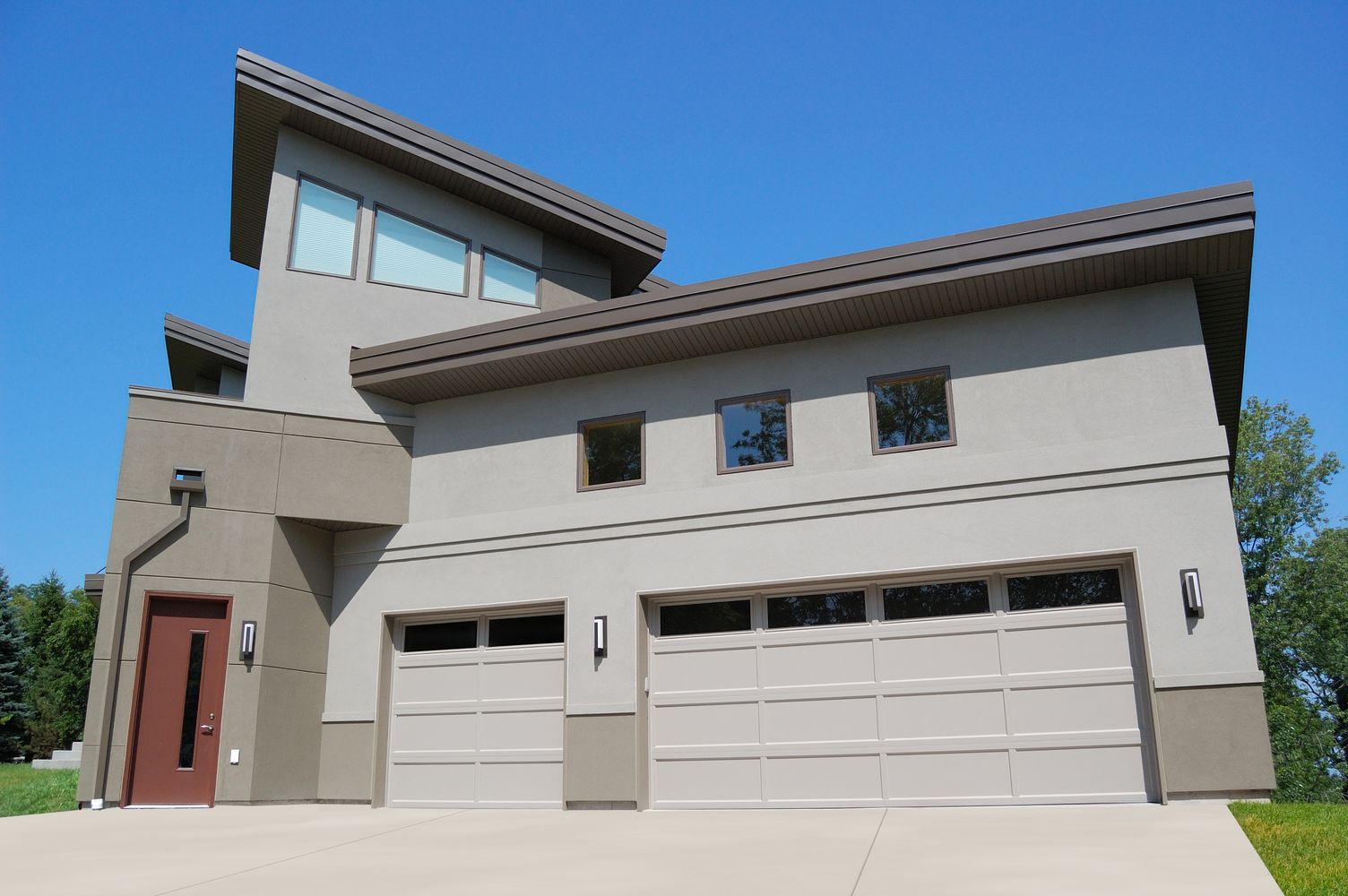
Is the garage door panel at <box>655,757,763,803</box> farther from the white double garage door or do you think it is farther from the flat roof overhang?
the flat roof overhang

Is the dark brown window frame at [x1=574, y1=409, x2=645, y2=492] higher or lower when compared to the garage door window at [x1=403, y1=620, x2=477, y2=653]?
higher

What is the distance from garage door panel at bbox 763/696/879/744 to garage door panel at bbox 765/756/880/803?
229mm

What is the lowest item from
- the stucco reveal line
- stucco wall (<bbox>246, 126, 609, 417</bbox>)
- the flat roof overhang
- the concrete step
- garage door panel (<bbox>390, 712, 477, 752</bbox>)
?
the concrete step

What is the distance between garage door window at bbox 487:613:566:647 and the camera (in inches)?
513

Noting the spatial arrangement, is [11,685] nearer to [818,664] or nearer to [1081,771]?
[818,664]

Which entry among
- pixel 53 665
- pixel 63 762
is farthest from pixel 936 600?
pixel 53 665

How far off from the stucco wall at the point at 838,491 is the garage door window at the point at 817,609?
35cm

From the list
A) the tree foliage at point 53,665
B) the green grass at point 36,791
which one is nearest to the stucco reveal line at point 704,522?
the green grass at point 36,791

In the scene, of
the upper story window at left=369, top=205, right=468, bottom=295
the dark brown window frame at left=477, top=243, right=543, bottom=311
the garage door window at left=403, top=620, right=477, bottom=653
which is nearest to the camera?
the garage door window at left=403, top=620, right=477, bottom=653

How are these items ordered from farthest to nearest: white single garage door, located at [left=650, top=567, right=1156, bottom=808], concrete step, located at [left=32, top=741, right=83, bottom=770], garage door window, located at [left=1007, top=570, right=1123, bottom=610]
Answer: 1. concrete step, located at [left=32, top=741, right=83, bottom=770]
2. garage door window, located at [left=1007, top=570, right=1123, bottom=610]
3. white single garage door, located at [left=650, top=567, right=1156, bottom=808]

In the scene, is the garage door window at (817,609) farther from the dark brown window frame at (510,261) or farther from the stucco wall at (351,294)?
the dark brown window frame at (510,261)

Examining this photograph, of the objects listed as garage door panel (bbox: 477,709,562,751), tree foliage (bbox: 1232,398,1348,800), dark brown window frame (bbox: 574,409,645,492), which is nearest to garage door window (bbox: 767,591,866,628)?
dark brown window frame (bbox: 574,409,645,492)

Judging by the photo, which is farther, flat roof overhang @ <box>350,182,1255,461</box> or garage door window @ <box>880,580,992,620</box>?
garage door window @ <box>880,580,992,620</box>

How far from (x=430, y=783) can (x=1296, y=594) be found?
33.6 metres
